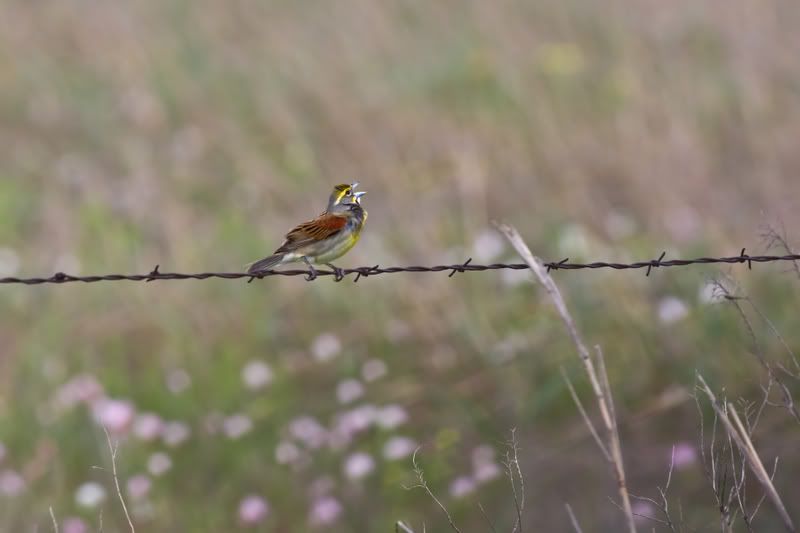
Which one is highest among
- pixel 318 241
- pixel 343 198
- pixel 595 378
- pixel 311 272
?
pixel 343 198

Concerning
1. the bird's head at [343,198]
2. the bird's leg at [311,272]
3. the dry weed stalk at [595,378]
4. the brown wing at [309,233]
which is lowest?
the dry weed stalk at [595,378]

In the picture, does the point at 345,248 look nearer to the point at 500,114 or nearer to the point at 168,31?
the point at 500,114

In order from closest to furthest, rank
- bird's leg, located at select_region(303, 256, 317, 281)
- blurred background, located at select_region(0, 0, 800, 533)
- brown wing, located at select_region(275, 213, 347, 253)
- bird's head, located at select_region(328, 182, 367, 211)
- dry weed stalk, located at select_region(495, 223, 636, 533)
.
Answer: dry weed stalk, located at select_region(495, 223, 636, 533) → bird's leg, located at select_region(303, 256, 317, 281) → brown wing, located at select_region(275, 213, 347, 253) → bird's head, located at select_region(328, 182, 367, 211) → blurred background, located at select_region(0, 0, 800, 533)

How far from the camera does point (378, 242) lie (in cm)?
733

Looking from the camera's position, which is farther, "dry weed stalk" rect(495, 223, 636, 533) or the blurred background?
the blurred background

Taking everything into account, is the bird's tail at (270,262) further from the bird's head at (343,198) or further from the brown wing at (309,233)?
the bird's head at (343,198)

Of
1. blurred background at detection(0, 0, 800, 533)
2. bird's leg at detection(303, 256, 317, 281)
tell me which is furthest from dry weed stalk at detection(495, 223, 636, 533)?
blurred background at detection(0, 0, 800, 533)

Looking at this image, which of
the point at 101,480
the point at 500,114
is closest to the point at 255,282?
the point at 101,480

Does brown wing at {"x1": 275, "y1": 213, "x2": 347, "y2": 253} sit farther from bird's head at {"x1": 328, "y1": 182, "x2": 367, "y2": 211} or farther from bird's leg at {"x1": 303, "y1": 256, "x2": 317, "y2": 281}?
bird's head at {"x1": 328, "y1": 182, "x2": 367, "y2": 211}

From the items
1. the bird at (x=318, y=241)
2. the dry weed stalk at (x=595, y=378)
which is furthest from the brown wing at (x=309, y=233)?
the dry weed stalk at (x=595, y=378)

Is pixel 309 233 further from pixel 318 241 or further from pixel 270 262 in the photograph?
pixel 270 262

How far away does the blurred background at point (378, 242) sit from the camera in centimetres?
546

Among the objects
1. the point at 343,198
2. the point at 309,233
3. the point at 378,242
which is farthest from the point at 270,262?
the point at 378,242

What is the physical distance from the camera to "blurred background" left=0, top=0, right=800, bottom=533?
5461 millimetres
